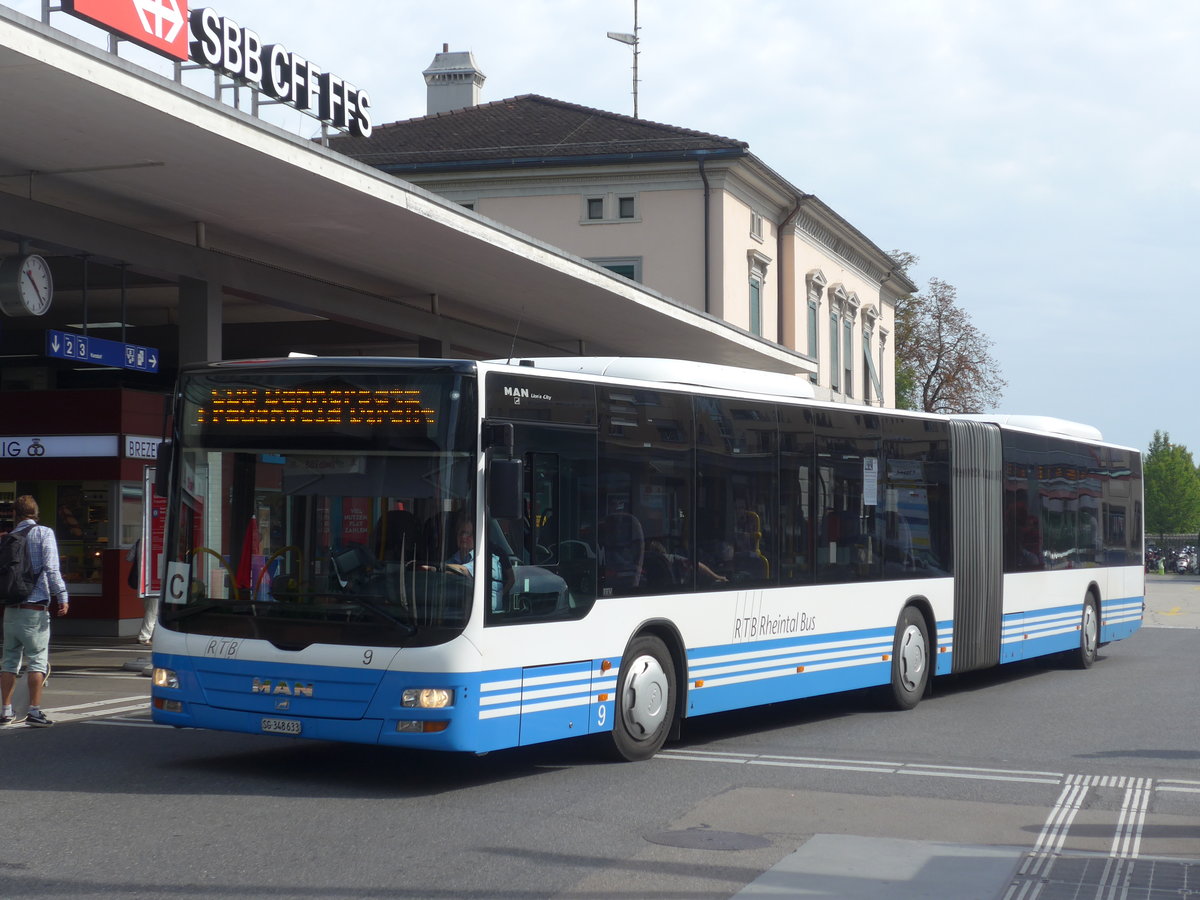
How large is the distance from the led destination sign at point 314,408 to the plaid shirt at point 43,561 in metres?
3.03

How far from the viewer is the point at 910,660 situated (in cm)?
1422

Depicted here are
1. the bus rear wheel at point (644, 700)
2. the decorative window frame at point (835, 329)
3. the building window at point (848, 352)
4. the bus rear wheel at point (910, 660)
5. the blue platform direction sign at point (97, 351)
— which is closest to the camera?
the bus rear wheel at point (644, 700)

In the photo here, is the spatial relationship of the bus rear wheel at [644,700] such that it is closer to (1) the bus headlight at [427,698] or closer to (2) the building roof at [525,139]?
(1) the bus headlight at [427,698]

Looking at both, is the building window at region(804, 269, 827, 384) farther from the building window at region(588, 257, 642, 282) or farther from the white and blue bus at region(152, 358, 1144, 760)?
the white and blue bus at region(152, 358, 1144, 760)

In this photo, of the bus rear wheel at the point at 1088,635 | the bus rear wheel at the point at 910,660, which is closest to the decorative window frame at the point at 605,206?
the bus rear wheel at the point at 1088,635

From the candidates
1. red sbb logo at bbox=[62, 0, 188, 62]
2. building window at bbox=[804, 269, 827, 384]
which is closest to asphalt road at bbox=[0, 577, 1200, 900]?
red sbb logo at bbox=[62, 0, 188, 62]

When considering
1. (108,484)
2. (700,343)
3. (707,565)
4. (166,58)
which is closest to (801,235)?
(700,343)

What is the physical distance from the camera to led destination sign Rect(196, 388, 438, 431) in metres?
9.21

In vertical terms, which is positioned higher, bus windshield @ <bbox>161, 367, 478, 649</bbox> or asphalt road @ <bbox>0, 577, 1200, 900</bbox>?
bus windshield @ <bbox>161, 367, 478, 649</bbox>

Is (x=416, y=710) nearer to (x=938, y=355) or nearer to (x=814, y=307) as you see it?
(x=814, y=307)

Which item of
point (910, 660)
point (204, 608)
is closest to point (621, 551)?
point (204, 608)

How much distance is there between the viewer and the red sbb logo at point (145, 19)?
1341 cm

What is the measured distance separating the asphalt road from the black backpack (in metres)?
1.05

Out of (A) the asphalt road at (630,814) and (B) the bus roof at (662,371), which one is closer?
(A) the asphalt road at (630,814)
